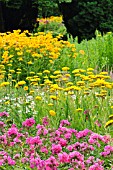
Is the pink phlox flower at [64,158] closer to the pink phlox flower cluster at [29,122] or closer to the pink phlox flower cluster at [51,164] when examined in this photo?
the pink phlox flower cluster at [51,164]

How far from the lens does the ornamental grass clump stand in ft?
11.5

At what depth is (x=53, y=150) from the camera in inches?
146

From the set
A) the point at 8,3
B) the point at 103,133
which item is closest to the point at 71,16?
the point at 8,3

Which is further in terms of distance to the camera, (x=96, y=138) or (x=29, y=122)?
(x=29, y=122)

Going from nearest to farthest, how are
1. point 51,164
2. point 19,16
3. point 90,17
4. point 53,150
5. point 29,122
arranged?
point 51,164, point 53,150, point 29,122, point 90,17, point 19,16

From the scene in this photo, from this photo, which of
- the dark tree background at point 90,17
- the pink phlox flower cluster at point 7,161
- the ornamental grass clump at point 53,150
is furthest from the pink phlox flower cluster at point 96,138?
A: the dark tree background at point 90,17

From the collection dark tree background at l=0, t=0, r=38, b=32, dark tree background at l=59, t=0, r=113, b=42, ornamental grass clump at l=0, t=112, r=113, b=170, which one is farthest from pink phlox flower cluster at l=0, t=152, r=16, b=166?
dark tree background at l=0, t=0, r=38, b=32

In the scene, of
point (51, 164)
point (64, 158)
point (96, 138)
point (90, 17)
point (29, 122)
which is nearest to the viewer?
point (51, 164)

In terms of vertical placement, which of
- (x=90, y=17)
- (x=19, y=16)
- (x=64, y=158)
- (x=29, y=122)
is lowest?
(x=19, y=16)

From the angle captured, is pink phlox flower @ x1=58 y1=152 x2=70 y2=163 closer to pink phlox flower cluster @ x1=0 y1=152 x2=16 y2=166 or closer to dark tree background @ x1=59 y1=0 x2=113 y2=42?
pink phlox flower cluster @ x1=0 y1=152 x2=16 y2=166

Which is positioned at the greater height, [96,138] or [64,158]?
[64,158]

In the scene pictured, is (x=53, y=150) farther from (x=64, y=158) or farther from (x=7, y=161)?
(x=7, y=161)

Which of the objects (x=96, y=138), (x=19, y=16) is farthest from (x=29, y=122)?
(x=19, y=16)

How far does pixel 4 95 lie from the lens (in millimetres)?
6527
